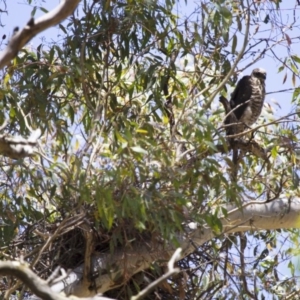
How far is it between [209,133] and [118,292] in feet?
4.41

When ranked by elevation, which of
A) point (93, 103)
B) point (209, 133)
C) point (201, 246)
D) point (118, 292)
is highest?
point (93, 103)

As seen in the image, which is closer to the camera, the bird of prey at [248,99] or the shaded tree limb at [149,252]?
the shaded tree limb at [149,252]

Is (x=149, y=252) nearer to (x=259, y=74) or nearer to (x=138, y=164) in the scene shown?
(x=138, y=164)

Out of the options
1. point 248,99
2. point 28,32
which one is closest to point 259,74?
point 248,99

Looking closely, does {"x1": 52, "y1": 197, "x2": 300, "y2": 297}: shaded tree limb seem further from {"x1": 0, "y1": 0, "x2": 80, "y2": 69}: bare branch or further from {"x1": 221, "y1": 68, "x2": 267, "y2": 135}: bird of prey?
{"x1": 0, "y1": 0, "x2": 80, "y2": 69}: bare branch

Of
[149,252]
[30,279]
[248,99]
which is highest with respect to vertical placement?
[248,99]

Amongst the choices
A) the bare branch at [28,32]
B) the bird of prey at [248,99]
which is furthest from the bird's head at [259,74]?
the bare branch at [28,32]

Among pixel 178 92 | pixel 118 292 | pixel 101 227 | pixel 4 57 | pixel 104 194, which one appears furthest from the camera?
pixel 178 92

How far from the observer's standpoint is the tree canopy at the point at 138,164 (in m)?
4.70

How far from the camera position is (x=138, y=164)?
15.1ft

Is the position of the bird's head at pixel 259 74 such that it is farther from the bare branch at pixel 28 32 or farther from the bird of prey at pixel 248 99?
the bare branch at pixel 28 32

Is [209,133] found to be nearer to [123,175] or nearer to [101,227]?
[123,175]

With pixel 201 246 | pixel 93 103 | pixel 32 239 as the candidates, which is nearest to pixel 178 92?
pixel 93 103

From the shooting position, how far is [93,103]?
17.9ft
